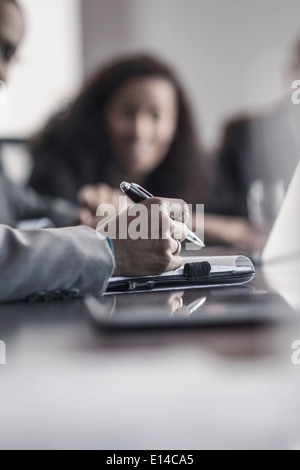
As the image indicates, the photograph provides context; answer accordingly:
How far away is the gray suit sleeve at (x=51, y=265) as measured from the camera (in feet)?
1.71

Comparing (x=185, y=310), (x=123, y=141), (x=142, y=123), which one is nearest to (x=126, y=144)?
(x=123, y=141)

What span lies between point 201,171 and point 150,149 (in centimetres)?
47

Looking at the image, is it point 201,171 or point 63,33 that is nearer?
point 201,171

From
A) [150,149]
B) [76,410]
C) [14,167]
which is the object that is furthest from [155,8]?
[76,410]

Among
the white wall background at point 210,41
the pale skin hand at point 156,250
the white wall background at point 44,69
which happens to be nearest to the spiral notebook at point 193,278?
the pale skin hand at point 156,250

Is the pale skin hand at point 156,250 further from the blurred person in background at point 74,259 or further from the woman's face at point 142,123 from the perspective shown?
the woman's face at point 142,123

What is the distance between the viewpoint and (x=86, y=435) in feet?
1.15

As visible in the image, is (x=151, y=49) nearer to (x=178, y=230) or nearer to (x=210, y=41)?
(x=210, y=41)

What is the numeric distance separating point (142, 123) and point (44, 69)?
2054 mm

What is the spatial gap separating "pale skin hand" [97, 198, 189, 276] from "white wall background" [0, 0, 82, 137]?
2395mm

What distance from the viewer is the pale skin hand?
0.53 m

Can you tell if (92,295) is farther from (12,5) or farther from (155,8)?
(155,8)

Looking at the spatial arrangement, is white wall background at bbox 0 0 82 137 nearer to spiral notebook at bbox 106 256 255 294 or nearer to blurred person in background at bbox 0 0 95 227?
blurred person in background at bbox 0 0 95 227
